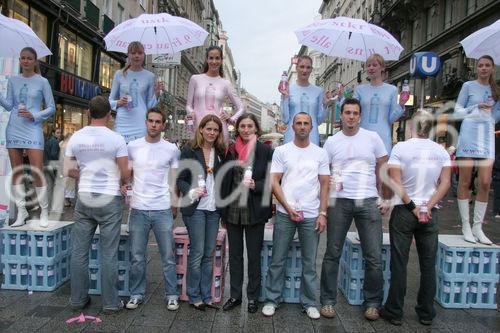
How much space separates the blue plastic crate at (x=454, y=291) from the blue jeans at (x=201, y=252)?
8.01 feet

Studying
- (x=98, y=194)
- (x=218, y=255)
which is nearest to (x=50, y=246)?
(x=98, y=194)

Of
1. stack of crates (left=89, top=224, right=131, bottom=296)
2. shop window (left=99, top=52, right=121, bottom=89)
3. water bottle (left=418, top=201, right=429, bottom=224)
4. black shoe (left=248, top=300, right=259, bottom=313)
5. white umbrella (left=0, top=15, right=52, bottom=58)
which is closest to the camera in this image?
water bottle (left=418, top=201, right=429, bottom=224)

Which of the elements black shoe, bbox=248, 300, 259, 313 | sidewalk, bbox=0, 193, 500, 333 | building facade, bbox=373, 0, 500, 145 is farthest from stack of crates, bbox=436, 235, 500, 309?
building facade, bbox=373, 0, 500, 145

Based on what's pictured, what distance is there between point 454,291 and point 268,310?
1.98 metres

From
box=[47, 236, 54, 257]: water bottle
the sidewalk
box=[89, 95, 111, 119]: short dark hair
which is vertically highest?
box=[89, 95, 111, 119]: short dark hair

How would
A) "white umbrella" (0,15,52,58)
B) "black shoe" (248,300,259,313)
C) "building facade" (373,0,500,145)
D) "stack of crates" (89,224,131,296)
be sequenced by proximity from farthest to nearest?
1. "building facade" (373,0,500,145)
2. "white umbrella" (0,15,52,58)
3. "stack of crates" (89,224,131,296)
4. "black shoe" (248,300,259,313)

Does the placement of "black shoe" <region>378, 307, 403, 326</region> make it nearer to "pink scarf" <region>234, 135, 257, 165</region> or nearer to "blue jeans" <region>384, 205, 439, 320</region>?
"blue jeans" <region>384, 205, 439, 320</region>

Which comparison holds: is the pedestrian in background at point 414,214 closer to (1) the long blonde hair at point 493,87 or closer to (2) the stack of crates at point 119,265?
(1) the long blonde hair at point 493,87

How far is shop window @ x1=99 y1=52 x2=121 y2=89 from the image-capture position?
24.5 meters

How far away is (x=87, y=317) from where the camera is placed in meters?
4.25

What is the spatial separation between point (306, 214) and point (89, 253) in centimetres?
227

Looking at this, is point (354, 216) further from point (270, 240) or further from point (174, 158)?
point (174, 158)

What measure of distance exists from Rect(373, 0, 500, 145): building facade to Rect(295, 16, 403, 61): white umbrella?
847cm

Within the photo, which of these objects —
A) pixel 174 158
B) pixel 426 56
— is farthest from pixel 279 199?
pixel 426 56
